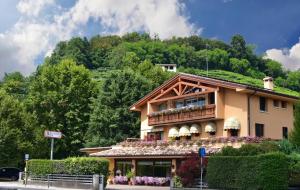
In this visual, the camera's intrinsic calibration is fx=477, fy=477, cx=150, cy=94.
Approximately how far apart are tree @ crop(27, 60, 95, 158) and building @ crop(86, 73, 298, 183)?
15.5 metres

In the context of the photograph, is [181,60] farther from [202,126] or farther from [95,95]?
[202,126]

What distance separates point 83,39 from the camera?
550ft

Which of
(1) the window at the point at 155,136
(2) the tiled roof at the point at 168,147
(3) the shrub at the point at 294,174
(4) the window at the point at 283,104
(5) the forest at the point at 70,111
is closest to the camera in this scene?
(3) the shrub at the point at 294,174

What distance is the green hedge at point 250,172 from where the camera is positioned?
99.2 ft

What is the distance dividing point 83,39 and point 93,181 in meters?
134

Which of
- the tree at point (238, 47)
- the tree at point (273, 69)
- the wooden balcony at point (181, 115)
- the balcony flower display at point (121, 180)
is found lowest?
the balcony flower display at point (121, 180)

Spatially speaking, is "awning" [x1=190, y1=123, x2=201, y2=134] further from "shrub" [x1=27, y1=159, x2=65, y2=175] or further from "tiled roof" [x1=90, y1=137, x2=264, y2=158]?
"shrub" [x1=27, y1=159, x2=65, y2=175]

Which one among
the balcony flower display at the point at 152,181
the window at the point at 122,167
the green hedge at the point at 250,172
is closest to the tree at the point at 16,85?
the window at the point at 122,167

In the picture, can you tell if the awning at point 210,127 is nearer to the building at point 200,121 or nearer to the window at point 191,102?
the building at point 200,121

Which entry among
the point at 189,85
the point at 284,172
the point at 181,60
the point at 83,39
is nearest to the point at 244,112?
the point at 189,85

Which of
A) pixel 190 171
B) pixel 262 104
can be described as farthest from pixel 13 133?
pixel 190 171

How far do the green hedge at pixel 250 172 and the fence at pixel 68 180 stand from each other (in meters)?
9.00

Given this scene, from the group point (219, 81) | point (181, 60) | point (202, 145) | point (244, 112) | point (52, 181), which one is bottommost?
point (52, 181)

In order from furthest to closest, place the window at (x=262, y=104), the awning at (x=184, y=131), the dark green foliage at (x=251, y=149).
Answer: the awning at (x=184, y=131) < the window at (x=262, y=104) < the dark green foliage at (x=251, y=149)
